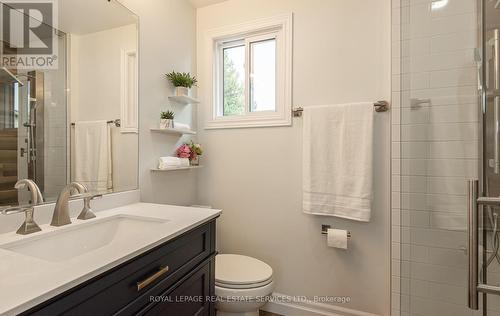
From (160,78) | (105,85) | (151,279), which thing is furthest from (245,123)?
(151,279)

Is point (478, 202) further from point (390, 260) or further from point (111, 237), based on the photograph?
point (111, 237)

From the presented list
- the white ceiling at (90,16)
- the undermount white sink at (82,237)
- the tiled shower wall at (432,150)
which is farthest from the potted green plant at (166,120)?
the tiled shower wall at (432,150)

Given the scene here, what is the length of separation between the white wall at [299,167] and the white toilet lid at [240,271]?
26cm

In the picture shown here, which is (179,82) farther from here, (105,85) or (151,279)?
(151,279)

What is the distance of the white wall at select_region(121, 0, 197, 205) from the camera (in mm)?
1557

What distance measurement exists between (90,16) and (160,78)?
527 mm

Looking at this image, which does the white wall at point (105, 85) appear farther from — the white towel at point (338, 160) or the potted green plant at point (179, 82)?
the white towel at point (338, 160)

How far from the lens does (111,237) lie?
3.73 feet

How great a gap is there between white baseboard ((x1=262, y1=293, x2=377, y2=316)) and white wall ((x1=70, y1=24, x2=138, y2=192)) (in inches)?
52.1

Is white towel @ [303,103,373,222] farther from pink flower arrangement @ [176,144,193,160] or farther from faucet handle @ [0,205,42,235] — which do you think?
faucet handle @ [0,205,42,235]

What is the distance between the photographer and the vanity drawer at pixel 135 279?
0.59 m

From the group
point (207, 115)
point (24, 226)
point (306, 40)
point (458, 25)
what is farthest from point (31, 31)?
point (458, 25)

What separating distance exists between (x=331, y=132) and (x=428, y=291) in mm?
1020

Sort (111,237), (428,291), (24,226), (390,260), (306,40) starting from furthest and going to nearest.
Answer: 1. (306,40)
2. (390,260)
3. (428,291)
4. (111,237)
5. (24,226)
